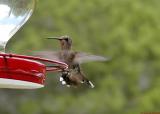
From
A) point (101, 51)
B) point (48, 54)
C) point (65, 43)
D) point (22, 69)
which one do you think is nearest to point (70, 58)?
point (65, 43)

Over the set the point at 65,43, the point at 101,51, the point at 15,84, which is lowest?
the point at 15,84

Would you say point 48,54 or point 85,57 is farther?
point 85,57

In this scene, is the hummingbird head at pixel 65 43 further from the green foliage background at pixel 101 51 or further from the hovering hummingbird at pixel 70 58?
the green foliage background at pixel 101 51

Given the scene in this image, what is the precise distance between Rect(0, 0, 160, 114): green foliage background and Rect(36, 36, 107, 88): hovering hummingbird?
27.9 feet

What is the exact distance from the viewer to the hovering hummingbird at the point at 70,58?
182 inches

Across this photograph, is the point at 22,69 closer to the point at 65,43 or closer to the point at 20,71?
the point at 20,71

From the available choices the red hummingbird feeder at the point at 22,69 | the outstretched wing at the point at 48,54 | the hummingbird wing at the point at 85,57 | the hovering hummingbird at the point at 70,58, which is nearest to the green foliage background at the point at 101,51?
the hovering hummingbird at the point at 70,58

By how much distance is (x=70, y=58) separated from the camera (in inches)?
189

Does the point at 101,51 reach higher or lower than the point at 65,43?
higher

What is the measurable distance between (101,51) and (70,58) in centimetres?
990

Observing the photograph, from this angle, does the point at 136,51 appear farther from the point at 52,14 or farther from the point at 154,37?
the point at 52,14

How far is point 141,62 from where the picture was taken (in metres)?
14.9

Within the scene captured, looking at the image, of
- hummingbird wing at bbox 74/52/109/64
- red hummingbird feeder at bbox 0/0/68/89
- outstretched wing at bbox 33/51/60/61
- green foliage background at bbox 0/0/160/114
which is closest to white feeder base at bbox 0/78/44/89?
red hummingbird feeder at bbox 0/0/68/89

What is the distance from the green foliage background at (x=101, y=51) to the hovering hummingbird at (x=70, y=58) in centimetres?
852
